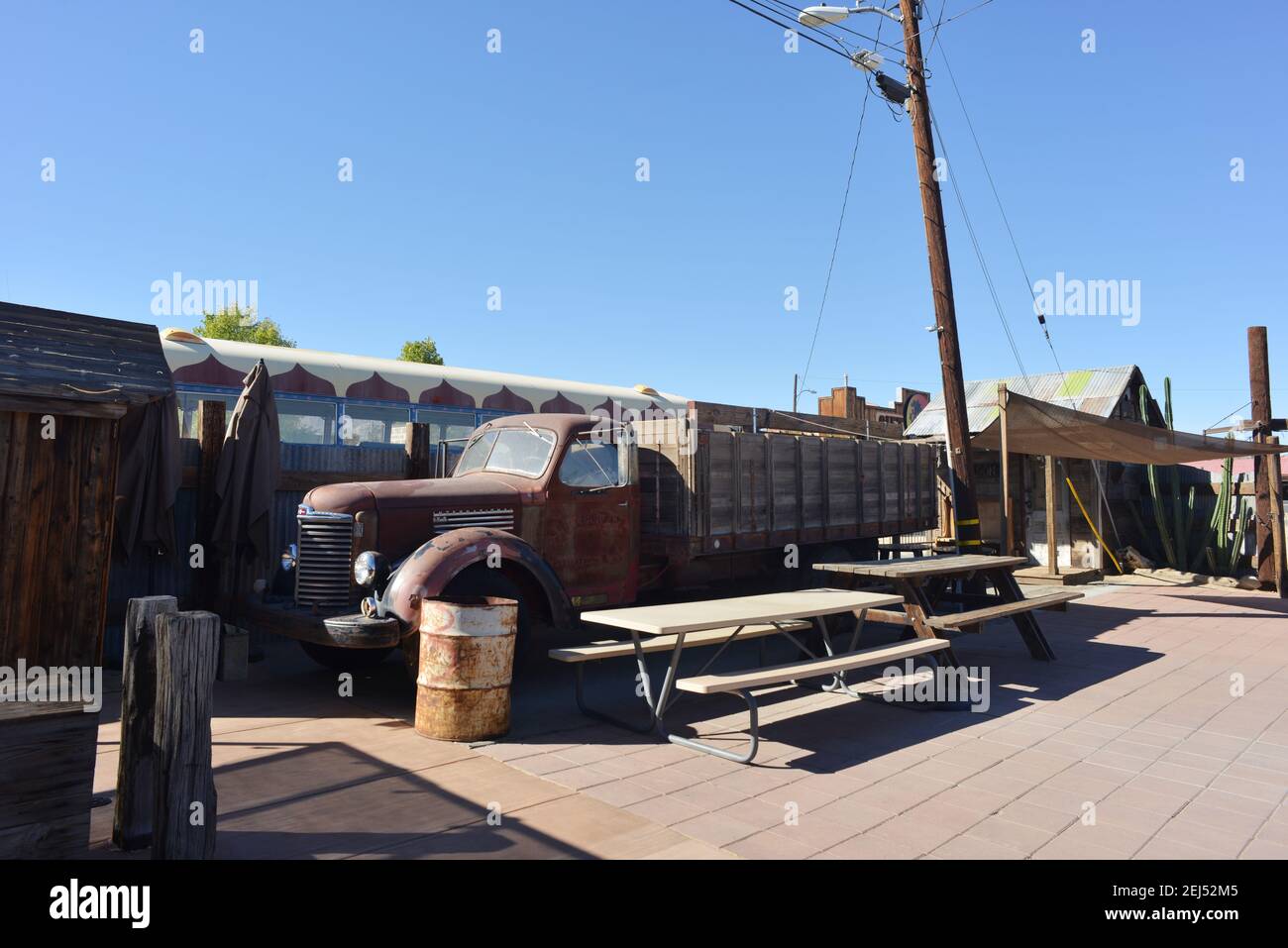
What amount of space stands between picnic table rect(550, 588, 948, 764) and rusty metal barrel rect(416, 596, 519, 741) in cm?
42

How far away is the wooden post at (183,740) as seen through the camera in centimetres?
300

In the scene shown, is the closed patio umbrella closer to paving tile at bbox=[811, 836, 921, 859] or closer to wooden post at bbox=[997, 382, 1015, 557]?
paving tile at bbox=[811, 836, 921, 859]

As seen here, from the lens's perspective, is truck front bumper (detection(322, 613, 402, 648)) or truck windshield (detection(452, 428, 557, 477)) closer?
truck front bumper (detection(322, 613, 402, 648))

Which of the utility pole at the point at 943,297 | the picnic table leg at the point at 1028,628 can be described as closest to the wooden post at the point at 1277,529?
the utility pole at the point at 943,297

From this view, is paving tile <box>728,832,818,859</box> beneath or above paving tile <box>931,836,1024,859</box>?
above

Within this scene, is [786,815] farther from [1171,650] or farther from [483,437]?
[1171,650]

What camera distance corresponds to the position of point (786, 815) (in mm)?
3822

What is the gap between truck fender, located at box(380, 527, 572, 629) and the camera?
5293mm

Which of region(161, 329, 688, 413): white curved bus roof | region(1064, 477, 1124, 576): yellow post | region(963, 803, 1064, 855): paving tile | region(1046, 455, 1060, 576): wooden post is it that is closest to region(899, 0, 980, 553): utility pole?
region(1046, 455, 1060, 576): wooden post

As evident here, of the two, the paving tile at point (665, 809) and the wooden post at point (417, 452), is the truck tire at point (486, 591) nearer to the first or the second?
the paving tile at point (665, 809)

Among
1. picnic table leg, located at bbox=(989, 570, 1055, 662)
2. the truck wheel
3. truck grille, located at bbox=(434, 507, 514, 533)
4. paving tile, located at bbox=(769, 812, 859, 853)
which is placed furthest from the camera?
picnic table leg, located at bbox=(989, 570, 1055, 662)

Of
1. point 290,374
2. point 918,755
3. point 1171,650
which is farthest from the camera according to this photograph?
point 290,374
